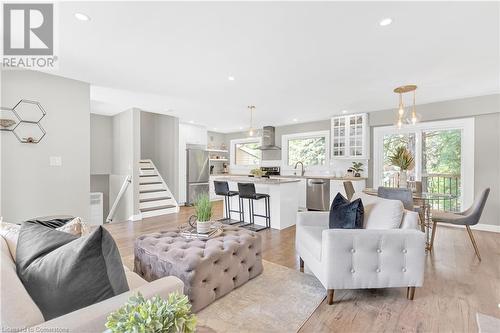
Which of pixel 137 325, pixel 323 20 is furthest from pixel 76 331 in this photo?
pixel 323 20

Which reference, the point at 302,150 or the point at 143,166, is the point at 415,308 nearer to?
the point at 302,150

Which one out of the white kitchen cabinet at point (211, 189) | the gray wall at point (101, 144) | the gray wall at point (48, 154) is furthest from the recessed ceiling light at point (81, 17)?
the white kitchen cabinet at point (211, 189)

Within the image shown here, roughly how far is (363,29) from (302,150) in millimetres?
4843

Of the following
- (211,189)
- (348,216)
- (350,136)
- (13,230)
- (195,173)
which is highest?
(350,136)

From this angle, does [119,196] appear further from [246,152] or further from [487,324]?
[487,324]

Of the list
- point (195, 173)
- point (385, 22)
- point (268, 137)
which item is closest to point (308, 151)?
point (268, 137)

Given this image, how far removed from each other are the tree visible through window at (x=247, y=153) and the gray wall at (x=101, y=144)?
4.00 meters

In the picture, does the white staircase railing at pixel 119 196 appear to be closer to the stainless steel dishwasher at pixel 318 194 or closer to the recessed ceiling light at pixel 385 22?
the stainless steel dishwasher at pixel 318 194

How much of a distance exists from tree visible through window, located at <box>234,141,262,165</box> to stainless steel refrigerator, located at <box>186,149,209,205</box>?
1.52m

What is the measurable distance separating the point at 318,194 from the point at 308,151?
1.46m

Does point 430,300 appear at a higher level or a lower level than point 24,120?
lower

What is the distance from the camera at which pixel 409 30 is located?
2160 mm

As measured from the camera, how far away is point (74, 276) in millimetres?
924

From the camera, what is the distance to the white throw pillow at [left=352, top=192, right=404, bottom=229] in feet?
6.93
